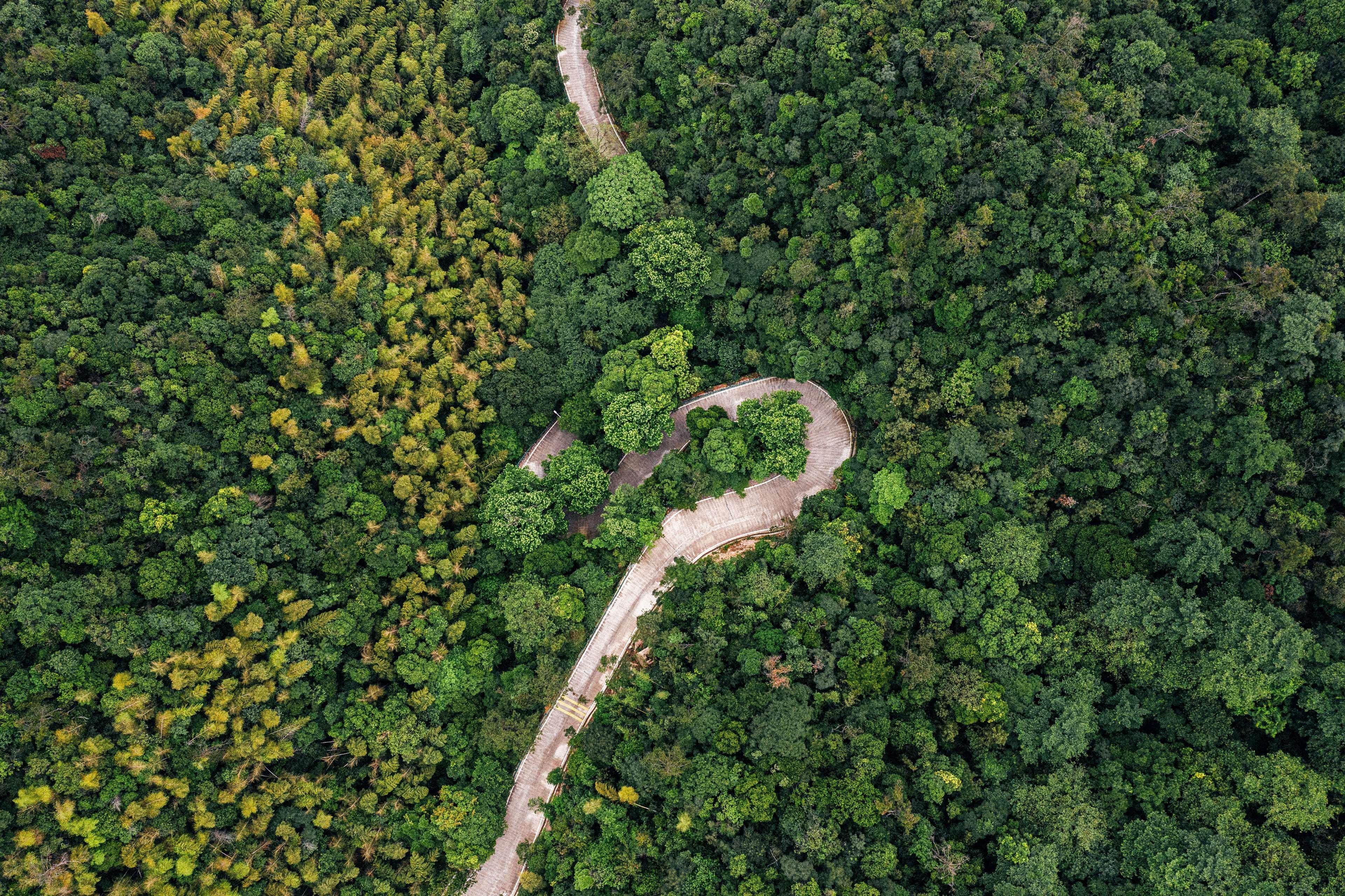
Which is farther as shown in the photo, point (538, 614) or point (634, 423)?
point (634, 423)

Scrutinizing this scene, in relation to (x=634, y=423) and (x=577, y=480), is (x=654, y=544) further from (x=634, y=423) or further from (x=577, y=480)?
(x=634, y=423)

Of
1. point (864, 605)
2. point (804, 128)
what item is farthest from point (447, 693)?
point (804, 128)

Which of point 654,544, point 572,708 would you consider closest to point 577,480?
point 654,544

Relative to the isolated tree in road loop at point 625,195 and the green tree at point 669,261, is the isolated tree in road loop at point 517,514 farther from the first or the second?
the isolated tree in road loop at point 625,195

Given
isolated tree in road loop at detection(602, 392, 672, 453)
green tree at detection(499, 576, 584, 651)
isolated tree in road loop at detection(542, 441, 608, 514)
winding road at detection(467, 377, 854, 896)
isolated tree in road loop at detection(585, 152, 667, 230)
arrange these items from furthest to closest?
isolated tree in road loop at detection(585, 152, 667, 230) → isolated tree in road loop at detection(542, 441, 608, 514) → isolated tree in road loop at detection(602, 392, 672, 453) → winding road at detection(467, 377, 854, 896) → green tree at detection(499, 576, 584, 651)

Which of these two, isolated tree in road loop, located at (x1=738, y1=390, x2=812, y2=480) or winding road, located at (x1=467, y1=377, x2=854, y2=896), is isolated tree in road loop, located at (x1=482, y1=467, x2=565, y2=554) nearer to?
winding road, located at (x1=467, y1=377, x2=854, y2=896)

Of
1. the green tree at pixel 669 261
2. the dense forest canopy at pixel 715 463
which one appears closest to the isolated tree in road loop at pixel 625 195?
the dense forest canopy at pixel 715 463

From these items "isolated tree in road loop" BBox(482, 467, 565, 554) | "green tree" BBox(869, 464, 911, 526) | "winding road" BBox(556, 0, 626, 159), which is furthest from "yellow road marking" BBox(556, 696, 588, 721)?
"winding road" BBox(556, 0, 626, 159)
